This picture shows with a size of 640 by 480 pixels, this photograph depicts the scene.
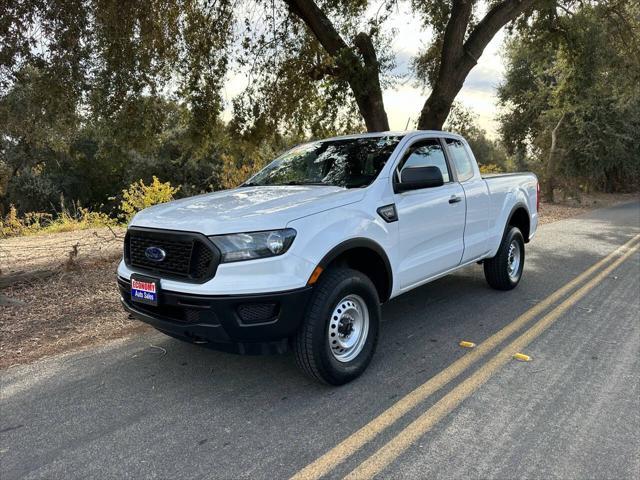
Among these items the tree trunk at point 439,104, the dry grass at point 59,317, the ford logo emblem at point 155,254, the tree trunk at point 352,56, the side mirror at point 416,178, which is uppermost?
the tree trunk at point 352,56

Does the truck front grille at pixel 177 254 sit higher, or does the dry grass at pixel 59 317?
the truck front grille at pixel 177 254

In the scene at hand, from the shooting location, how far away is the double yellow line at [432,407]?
2.85 metres

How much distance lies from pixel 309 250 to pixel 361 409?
1.16m

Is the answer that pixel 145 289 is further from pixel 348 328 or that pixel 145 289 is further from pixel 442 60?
pixel 442 60

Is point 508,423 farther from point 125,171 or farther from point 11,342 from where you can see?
point 125,171

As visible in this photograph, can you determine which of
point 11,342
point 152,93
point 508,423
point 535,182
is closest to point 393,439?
point 508,423

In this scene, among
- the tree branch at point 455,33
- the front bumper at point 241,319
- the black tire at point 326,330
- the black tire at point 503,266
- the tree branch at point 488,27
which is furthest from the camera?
the tree branch at point 488,27

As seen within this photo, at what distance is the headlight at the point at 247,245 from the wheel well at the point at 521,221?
4225 mm

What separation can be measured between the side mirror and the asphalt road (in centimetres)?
147

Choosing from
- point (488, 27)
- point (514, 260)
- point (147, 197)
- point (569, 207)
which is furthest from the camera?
point (569, 207)

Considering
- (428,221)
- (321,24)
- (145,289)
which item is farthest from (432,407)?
(321,24)

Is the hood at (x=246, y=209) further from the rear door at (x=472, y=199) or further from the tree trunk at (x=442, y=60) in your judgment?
the tree trunk at (x=442, y=60)

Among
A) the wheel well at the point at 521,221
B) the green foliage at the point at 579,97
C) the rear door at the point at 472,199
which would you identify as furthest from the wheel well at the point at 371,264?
the green foliage at the point at 579,97

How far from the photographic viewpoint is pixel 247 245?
11.0 ft
